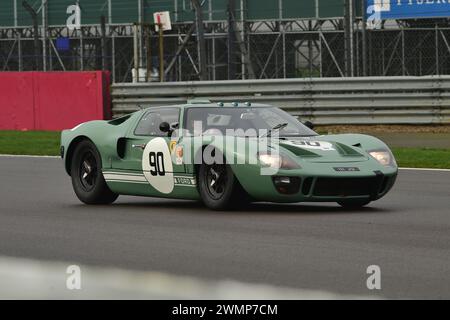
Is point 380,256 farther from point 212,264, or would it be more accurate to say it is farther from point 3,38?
point 3,38

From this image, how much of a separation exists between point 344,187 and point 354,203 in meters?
0.51

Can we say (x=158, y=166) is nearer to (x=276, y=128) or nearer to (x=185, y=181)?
(x=185, y=181)

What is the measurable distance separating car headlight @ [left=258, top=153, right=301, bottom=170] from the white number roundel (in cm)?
116

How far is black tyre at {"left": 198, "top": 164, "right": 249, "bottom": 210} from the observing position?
38.8ft

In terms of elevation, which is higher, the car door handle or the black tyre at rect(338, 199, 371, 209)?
the car door handle

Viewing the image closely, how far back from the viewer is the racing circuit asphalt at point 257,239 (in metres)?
7.89

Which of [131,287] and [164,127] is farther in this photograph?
[164,127]

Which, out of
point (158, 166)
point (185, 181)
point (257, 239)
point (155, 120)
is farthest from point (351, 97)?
point (257, 239)

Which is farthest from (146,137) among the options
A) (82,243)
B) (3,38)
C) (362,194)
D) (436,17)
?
(3,38)

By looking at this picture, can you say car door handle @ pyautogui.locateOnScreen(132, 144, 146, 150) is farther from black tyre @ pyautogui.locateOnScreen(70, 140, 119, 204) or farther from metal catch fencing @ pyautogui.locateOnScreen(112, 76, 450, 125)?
metal catch fencing @ pyautogui.locateOnScreen(112, 76, 450, 125)

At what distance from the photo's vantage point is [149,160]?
12781 millimetres

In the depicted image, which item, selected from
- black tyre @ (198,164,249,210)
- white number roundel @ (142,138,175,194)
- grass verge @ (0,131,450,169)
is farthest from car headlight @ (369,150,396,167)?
grass verge @ (0,131,450,169)

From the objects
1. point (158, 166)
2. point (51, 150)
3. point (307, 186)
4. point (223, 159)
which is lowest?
point (51, 150)

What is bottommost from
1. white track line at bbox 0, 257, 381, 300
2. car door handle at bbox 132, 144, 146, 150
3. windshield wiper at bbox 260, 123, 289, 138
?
white track line at bbox 0, 257, 381, 300
